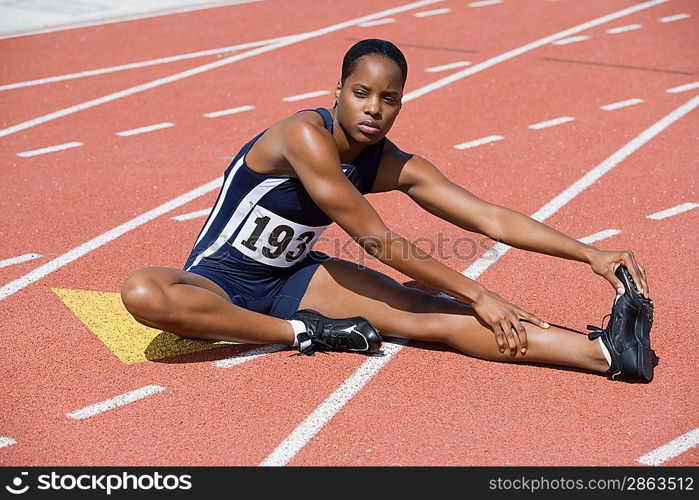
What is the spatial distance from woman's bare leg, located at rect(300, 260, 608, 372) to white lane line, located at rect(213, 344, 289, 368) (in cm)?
26

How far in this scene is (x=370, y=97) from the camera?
14.1 ft

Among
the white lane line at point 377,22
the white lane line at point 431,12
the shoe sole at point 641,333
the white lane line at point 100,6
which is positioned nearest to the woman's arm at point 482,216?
the shoe sole at point 641,333

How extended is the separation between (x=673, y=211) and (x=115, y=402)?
4230mm

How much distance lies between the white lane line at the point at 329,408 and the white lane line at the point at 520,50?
5018mm

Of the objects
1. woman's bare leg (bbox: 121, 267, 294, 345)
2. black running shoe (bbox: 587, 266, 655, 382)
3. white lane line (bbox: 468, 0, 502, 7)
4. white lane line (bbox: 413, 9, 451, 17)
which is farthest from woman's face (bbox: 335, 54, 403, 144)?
white lane line (bbox: 468, 0, 502, 7)

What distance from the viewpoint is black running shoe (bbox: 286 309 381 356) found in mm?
4684

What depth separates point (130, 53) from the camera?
11047 millimetres

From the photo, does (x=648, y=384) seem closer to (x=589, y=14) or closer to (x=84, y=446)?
(x=84, y=446)

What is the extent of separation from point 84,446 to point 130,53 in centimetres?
787

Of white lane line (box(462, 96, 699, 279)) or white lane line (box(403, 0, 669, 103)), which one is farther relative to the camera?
white lane line (box(403, 0, 669, 103))

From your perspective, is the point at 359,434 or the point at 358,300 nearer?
the point at 359,434

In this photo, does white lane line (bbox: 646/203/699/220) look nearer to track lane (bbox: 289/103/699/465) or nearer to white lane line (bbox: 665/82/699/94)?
track lane (bbox: 289/103/699/465)
